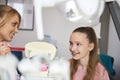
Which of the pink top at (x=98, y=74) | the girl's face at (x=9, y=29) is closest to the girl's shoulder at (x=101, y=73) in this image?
the pink top at (x=98, y=74)

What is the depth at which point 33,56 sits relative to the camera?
26.5 inches

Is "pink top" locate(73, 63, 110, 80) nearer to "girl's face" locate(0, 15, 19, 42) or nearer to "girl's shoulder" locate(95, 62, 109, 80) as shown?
"girl's shoulder" locate(95, 62, 109, 80)

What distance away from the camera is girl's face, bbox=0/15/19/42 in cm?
65

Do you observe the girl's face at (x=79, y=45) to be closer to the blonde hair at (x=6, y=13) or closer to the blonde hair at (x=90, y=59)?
the blonde hair at (x=90, y=59)

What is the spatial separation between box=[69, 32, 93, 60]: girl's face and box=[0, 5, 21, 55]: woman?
0.55 ft

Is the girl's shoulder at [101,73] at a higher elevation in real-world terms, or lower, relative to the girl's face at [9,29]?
lower

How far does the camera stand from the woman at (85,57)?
0.67 m

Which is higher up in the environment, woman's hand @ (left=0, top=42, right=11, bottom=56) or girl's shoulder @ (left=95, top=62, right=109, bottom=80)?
woman's hand @ (left=0, top=42, right=11, bottom=56)

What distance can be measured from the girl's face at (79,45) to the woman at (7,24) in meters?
0.17

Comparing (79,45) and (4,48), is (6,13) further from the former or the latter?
(79,45)

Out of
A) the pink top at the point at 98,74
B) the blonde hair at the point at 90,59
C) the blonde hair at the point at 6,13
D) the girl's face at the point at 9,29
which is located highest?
the blonde hair at the point at 6,13

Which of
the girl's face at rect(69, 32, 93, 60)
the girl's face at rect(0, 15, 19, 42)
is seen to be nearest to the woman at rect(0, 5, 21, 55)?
the girl's face at rect(0, 15, 19, 42)

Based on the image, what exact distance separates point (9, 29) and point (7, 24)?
15mm

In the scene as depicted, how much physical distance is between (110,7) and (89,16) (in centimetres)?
12
